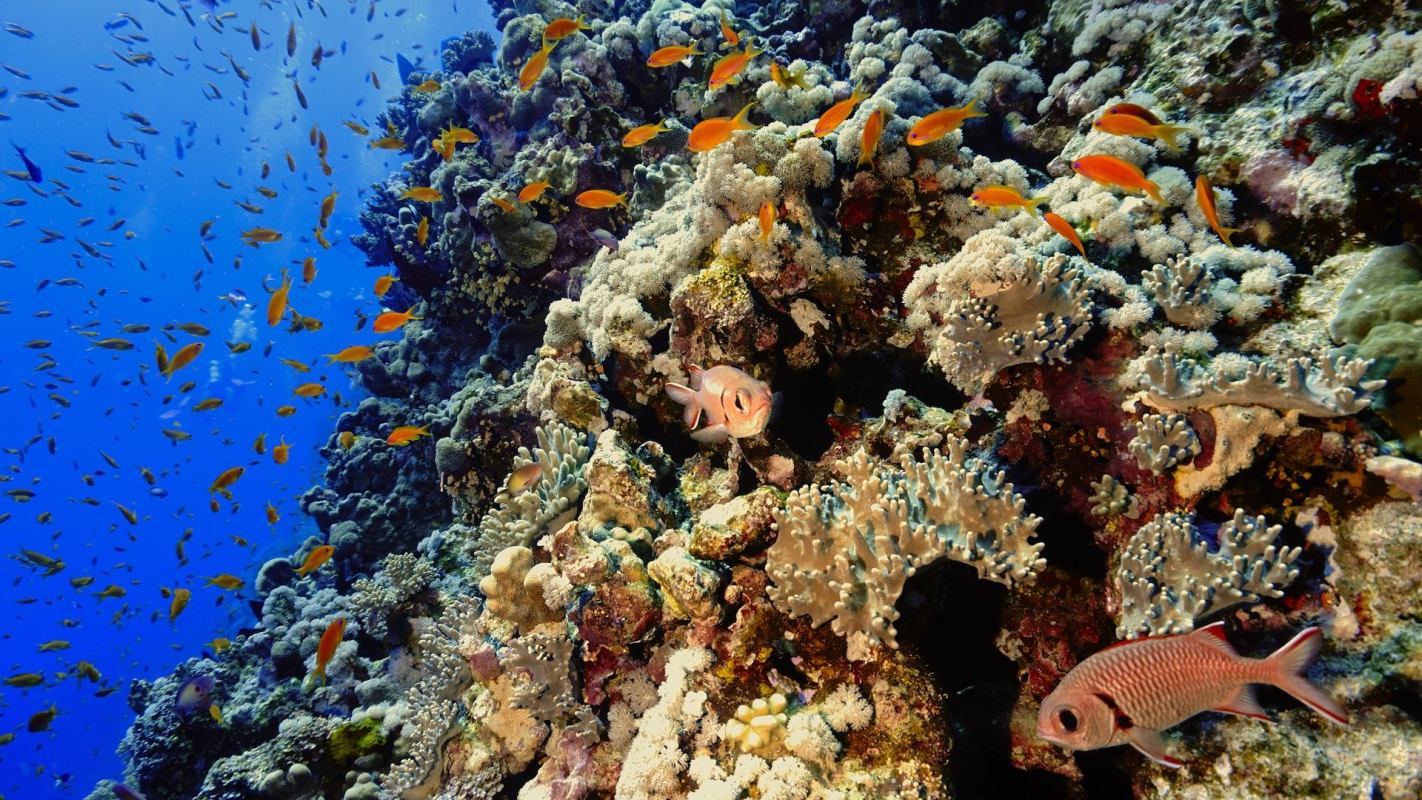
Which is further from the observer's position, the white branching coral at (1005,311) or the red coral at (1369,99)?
the red coral at (1369,99)

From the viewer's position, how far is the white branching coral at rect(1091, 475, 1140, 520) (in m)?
3.35

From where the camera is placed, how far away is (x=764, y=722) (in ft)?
10.0

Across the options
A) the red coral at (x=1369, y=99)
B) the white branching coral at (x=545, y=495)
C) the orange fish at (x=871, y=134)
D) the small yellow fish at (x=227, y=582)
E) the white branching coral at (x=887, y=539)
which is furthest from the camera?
the small yellow fish at (x=227, y=582)

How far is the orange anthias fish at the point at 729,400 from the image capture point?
269 centimetres

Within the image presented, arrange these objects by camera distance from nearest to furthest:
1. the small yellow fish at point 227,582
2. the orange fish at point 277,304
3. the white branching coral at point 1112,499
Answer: the white branching coral at point 1112,499 < the orange fish at point 277,304 < the small yellow fish at point 227,582

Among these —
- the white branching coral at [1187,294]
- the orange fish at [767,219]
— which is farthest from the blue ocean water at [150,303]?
the white branching coral at [1187,294]

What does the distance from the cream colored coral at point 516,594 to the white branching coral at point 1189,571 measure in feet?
11.8

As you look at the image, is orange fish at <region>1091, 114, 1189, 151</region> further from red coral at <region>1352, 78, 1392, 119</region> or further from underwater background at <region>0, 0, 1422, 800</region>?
red coral at <region>1352, 78, 1392, 119</region>

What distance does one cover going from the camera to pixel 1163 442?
10.5ft

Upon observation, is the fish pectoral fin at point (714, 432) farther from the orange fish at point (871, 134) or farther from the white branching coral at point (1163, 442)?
the orange fish at point (871, 134)

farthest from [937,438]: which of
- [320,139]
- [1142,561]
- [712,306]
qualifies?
[320,139]

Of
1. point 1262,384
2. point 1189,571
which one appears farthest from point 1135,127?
point 1189,571

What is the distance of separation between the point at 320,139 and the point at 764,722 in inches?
482

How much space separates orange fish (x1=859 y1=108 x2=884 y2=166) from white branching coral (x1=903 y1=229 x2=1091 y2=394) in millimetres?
1211
